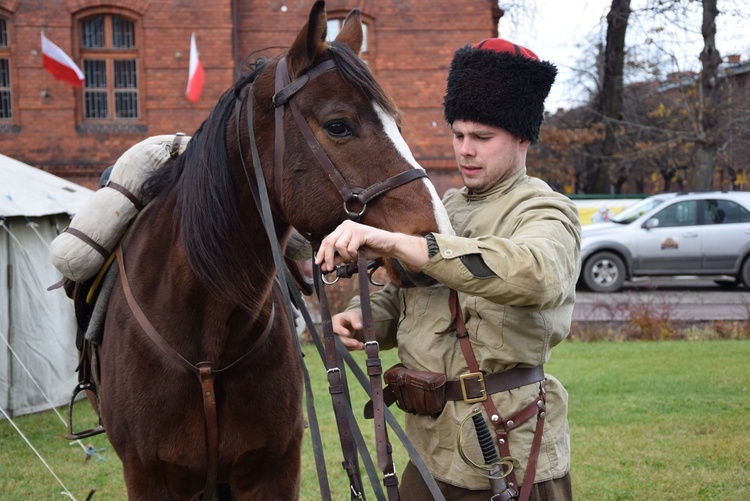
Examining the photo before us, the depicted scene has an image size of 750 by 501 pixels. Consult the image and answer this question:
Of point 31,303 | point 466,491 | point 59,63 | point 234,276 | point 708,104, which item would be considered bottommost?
point 466,491

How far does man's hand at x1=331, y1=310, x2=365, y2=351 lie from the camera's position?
2594 mm

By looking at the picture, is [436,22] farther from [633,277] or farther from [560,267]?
[560,267]

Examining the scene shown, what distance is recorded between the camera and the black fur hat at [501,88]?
7.77ft

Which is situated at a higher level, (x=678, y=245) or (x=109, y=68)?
(x=109, y=68)

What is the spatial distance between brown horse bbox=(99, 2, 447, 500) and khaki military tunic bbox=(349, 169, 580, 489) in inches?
14.2

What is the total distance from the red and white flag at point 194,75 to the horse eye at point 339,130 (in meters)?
14.2

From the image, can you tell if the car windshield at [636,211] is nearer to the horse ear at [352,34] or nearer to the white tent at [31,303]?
the white tent at [31,303]

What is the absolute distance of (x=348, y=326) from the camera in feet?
8.63

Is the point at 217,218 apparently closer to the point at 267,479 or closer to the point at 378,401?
the point at 378,401

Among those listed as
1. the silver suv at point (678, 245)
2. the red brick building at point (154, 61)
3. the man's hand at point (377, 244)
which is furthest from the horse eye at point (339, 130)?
the red brick building at point (154, 61)

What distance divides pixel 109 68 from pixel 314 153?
15.9m

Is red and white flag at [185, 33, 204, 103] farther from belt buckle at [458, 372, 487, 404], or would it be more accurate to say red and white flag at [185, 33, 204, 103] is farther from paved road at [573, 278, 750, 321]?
belt buckle at [458, 372, 487, 404]

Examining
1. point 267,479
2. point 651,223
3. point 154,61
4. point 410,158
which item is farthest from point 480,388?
point 154,61

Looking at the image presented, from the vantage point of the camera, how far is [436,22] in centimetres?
1702
